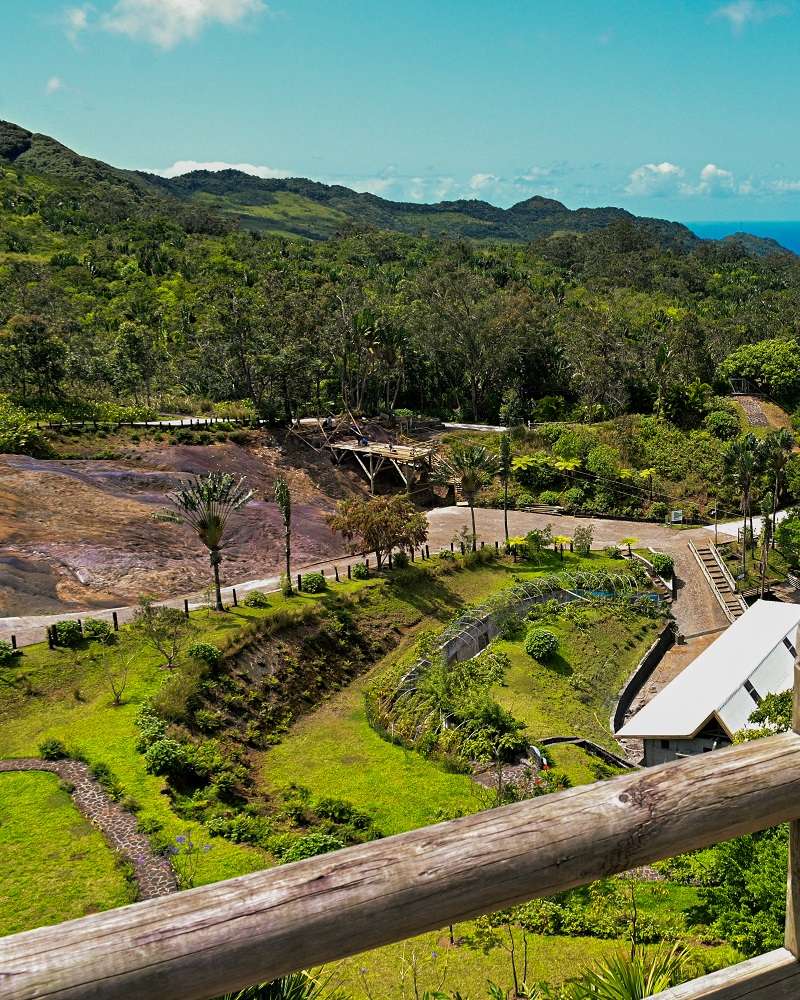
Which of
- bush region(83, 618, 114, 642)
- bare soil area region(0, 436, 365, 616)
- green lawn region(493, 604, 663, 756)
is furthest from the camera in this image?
bare soil area region(0, 436, 365, 616)

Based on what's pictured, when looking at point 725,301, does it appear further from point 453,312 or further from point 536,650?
point 536,650

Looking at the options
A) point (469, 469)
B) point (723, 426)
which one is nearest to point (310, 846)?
point (469, 469)

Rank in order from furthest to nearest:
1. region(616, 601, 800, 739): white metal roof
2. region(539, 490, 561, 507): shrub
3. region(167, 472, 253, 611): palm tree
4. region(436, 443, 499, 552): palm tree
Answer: region(539, 490, 561, 507): shrub, region(436, 443, 499, 552): palm tree, region(167, 472, 253, 611): palm tree, region(616, 601, 800, 739): white metal roof

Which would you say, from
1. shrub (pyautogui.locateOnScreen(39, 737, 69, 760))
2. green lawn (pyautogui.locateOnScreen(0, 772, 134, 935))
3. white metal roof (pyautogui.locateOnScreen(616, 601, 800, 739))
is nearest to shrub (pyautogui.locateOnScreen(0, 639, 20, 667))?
shrub (pyautogui.locateOnScreen(39, 737, 69, 760))

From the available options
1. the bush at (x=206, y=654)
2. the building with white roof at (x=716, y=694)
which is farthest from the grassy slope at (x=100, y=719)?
the building with white roof at (x=716, y=694)

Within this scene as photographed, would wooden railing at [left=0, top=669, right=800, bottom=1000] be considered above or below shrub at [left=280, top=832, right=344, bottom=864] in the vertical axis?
above

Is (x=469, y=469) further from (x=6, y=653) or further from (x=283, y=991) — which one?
(x=283, y=991)

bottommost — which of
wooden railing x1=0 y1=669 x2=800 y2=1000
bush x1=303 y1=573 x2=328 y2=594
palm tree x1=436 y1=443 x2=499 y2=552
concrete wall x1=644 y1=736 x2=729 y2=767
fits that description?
concrete wall x1=644 y1=736 x2=729 y2=767

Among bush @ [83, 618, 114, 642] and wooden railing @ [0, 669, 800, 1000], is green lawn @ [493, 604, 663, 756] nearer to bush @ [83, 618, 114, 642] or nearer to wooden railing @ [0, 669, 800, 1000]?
bush @ [83, 618, 114, 642]
